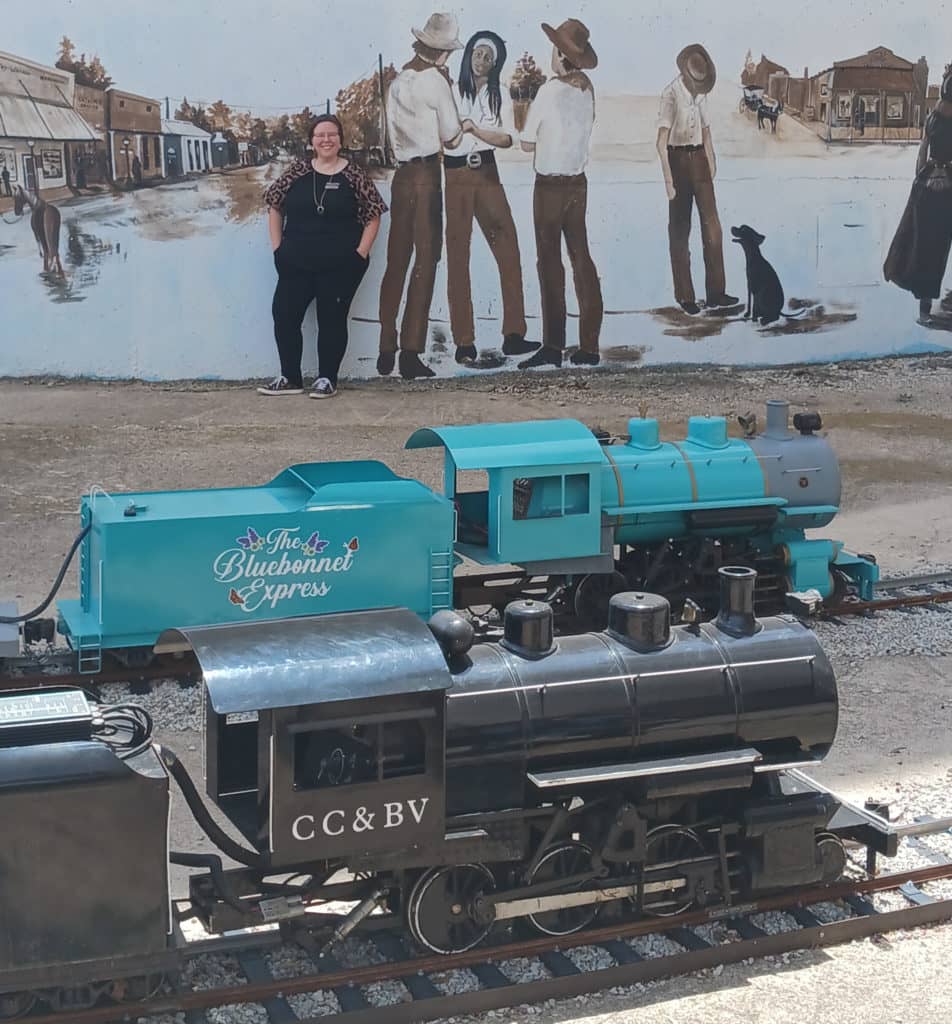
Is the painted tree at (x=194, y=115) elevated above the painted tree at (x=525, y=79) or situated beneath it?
situated beneath

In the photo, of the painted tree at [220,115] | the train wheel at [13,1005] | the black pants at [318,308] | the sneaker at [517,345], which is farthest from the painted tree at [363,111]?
the train wheel at [13,1005]

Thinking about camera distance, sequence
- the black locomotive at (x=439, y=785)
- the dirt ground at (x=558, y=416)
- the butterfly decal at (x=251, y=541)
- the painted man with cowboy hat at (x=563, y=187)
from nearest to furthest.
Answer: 1. the black locomotive at (x=439, y=785)
2. the dirt ground at (x=558, y=416)
3. the butterfly decal at (x=251, y=541)
4. the painted man with cowboy hat at (x=563, y=187)

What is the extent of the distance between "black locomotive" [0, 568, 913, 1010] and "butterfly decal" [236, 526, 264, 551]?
13.1 ft

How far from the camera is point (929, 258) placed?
24406 mm

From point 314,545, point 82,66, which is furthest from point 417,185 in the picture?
point 314,545

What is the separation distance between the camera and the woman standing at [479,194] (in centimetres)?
2139

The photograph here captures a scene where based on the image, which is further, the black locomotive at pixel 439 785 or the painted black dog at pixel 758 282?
A: the painted black dog at pixel 758 282

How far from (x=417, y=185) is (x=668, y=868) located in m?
15.1

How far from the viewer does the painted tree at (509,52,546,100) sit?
21.6 m

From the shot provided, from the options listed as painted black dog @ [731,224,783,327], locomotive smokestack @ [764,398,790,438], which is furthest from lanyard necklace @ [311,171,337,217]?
locomotive smokestack @ [764,398,790,438]

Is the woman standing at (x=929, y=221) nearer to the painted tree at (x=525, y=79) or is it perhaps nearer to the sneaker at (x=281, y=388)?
the painted tree at (x=525, y=79)

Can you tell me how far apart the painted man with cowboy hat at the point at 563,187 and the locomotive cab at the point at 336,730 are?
15450 millimetres

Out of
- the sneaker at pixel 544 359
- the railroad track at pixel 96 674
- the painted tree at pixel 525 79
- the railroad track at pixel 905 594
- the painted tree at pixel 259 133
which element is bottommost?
the railroad track at pixel 905 594

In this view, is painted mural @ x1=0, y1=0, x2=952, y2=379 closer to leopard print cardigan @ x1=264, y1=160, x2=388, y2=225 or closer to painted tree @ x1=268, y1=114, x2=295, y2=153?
painted tree @ x1=268, y1=114, x2=295, y2=153
